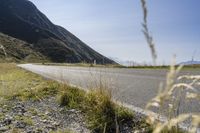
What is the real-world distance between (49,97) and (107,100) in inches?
170

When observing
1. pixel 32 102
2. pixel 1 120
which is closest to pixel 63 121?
pixel 1 120

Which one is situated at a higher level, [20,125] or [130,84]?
[130,84]

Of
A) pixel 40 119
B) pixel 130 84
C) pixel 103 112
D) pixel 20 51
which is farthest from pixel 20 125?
pixel 20 51

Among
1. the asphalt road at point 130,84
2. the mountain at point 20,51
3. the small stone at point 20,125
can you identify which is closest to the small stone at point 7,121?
the small stone at point 20,125

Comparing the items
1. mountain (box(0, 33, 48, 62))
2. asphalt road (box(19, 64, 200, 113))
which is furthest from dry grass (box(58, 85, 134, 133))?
mountain (box(0, 33, 48, 62))

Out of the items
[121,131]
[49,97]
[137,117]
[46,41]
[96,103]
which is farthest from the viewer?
[46,41]

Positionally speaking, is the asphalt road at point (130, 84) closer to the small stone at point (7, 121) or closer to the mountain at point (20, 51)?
the small stone at point (7, 121)

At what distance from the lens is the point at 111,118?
536cm

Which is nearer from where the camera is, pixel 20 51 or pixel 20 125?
pixel 20 125

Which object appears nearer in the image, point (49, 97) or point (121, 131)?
point (121, 131)

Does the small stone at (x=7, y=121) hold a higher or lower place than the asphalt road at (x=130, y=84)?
lower

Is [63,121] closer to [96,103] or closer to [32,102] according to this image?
[96,103]

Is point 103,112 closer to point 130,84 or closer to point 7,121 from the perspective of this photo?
point 7,121

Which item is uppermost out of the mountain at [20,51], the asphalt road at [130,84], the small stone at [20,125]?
the mountain at [20,51]
